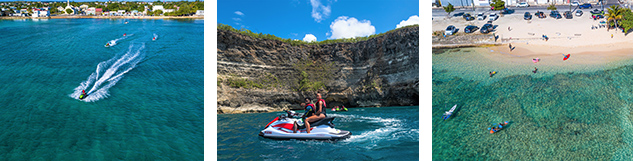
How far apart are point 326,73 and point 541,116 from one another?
30.3 ft

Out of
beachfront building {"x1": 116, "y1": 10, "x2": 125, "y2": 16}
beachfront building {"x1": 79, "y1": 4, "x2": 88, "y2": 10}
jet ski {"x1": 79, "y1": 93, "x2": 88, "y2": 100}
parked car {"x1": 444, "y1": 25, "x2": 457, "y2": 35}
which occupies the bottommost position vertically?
jet ski {"x1": 79, "y1": 93, "x2": 88, "y2": 100}

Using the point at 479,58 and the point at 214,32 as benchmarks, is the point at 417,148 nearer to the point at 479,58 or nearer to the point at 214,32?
the point at 479,58

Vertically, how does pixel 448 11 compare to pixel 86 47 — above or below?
above

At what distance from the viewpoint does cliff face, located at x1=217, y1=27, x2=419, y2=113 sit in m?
12.9

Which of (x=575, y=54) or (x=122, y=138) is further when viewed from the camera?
(x=575, y=54)

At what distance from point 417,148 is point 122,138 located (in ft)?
18.4

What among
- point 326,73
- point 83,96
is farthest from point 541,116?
point 83,96

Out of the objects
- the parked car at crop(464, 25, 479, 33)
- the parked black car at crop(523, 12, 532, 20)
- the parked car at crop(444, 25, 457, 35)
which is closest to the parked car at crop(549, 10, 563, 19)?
the parked black car at crop(523, 12, 532, 20)

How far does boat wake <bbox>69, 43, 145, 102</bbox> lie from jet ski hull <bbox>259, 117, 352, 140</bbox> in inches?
148

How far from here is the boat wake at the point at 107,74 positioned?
6.36 metres

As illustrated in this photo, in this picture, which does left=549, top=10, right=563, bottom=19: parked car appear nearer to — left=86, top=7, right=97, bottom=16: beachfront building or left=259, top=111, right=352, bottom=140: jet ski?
left=259, top=111, right=352, bottom=140: jet ski

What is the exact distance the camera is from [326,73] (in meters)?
14.3

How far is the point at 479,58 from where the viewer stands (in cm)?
758

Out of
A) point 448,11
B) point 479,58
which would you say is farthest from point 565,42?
point 448,11
